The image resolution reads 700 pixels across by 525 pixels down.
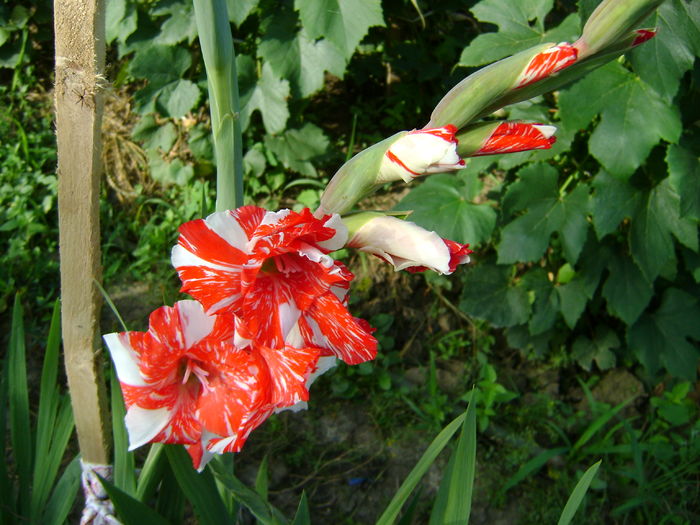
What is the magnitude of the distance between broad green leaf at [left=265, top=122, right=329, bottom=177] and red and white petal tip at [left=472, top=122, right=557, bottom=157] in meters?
1.61

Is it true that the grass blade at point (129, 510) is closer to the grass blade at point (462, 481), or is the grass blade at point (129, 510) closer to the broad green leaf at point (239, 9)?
the grass blade at point (462, 481)

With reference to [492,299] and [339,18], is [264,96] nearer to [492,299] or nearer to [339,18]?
[339,18]

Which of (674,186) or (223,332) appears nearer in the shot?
(223,332)

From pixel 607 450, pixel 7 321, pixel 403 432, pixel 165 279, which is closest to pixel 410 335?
pixel 403 432

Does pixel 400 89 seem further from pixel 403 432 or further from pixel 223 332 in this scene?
pixel 223 332

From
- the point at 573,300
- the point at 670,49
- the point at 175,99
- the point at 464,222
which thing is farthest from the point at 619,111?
Answer: the point at 175,99

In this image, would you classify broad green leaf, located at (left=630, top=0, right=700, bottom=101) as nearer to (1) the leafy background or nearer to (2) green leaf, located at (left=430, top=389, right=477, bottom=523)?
(1) the leafy background

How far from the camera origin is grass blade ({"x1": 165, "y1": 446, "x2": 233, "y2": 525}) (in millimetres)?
755

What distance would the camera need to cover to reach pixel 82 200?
79cm

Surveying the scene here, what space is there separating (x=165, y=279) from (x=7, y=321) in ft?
1.51

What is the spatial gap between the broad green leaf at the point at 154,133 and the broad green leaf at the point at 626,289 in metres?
1.46

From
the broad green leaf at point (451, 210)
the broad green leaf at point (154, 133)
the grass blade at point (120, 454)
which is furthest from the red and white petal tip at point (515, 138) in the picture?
the broad green leaf at point (154, 133)

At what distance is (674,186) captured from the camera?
1.48 metres

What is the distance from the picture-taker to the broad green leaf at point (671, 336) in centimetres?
185
